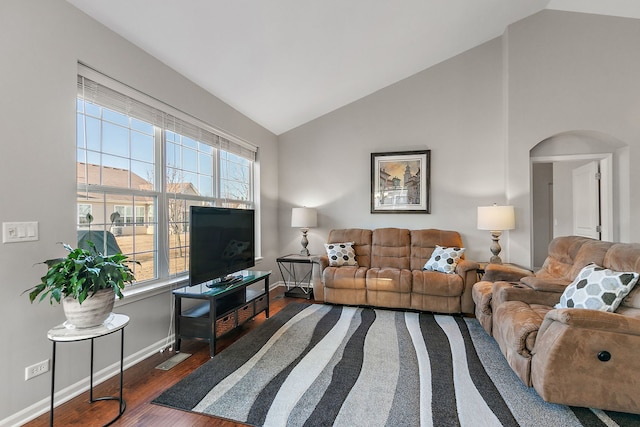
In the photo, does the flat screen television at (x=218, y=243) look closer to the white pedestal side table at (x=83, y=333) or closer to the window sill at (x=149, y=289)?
the window sill at (x=149, y=289)

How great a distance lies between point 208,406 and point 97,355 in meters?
0.98

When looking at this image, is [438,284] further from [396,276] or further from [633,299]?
[633,299]

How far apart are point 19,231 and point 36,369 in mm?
840

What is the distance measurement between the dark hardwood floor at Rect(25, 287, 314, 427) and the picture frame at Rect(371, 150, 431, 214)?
10.1ft

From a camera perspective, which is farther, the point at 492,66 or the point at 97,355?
the point at 492,66

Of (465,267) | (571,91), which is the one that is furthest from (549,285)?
(571,91)

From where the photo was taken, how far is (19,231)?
5.67ft

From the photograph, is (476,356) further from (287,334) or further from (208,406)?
(208,406)

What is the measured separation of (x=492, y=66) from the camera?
4.12 metres

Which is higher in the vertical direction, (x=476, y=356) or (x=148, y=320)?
(x=148, y=320)

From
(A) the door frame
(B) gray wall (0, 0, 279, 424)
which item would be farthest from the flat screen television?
(A) the door frame

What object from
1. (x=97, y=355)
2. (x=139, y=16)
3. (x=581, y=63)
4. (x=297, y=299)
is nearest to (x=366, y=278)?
(x=297, y=299)

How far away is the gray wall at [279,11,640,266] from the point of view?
11.8ft

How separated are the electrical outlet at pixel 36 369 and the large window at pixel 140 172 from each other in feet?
2.62
